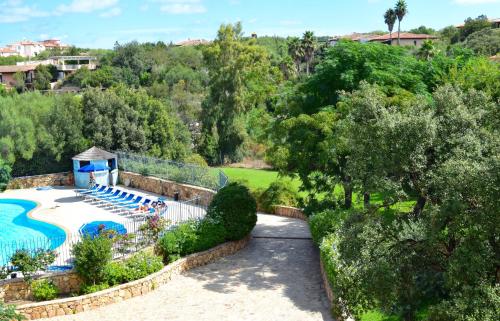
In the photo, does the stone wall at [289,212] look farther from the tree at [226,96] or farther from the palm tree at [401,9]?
the palm tree at [401,9]

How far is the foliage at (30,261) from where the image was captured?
15352 mm

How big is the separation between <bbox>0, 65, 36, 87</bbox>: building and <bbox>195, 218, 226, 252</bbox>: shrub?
83.8 metres

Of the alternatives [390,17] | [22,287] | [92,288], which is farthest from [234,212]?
[390,17]

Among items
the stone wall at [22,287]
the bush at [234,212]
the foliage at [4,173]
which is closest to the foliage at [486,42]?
the bush at [234,212]

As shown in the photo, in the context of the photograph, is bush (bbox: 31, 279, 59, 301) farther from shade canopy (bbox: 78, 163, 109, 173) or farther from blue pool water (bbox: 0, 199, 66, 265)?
shade canopy (bbox: 78, 163, 109, 173)

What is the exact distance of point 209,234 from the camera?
62.7 feet

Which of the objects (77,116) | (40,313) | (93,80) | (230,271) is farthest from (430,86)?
(93,80)

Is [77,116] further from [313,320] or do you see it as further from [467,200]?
[467,200]

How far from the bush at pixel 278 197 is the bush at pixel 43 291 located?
12.8m

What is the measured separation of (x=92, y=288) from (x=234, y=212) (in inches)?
247

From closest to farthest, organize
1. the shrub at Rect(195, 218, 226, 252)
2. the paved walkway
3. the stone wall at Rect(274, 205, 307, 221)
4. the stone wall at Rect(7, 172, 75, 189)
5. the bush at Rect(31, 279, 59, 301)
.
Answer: the paved walkway
the bush at Rect(31, 279, 59, 301)
the shrub at Rect(195, 218, 226, 252)
the stone wall at Rect(274, 205, 307, 221)
the stone wall at Rect(7, 172, 75, 189)

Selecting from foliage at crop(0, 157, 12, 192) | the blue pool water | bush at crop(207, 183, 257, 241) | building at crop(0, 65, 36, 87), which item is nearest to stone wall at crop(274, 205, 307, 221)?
bush at crop(207, 183, 257, 241)

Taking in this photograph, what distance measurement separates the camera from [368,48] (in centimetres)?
2238

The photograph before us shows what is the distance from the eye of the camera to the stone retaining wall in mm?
14570
